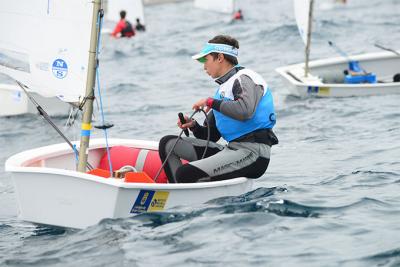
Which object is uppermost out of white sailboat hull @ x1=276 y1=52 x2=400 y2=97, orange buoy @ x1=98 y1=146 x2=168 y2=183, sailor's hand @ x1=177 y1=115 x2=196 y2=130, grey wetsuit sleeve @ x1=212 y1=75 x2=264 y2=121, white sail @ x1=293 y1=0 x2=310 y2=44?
white sail @ x1=293 y1=0 x2=310 y2=44

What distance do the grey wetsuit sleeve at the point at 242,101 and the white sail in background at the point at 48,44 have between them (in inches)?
39.5

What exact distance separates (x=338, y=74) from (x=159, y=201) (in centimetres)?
739

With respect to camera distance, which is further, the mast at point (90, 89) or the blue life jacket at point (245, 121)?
the blue life jacket at point (245, 121)

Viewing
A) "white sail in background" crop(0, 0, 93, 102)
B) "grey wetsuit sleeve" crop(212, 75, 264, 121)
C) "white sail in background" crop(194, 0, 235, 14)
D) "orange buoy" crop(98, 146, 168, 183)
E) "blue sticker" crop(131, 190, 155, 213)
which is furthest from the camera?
"white sail in background" crop(194, 0, 235, 14)

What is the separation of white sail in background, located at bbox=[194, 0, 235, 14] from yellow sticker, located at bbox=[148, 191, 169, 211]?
2096 centimetres

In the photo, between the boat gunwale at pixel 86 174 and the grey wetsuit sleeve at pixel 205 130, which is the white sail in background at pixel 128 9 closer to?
the boat gunwale at pixel 86 174

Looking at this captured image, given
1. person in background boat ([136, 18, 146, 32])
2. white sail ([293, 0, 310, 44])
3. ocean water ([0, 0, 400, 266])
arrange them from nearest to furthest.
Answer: ocean water ([0, 0, 400, 266]) → white sail ([293, 0, 310, 44]) → person in background boat ([136, 18, 146, 32])

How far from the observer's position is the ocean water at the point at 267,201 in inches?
222

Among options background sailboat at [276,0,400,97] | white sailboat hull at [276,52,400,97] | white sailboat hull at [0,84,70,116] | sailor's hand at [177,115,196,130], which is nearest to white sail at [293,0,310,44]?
background sailboat at [276,0,400,97]

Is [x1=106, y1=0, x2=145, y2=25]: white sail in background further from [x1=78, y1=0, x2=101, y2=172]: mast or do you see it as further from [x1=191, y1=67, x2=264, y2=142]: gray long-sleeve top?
[x1=78, y1=0, x2=101, y2=172]: mast

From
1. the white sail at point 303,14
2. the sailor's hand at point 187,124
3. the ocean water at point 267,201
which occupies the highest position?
the white sail at point 303,14

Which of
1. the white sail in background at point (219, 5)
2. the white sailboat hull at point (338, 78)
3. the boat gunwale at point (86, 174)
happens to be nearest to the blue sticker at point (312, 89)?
the white sailboat hull at point (338, 78)

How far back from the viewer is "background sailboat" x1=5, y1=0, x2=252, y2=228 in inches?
240

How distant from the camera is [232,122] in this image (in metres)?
6.73
